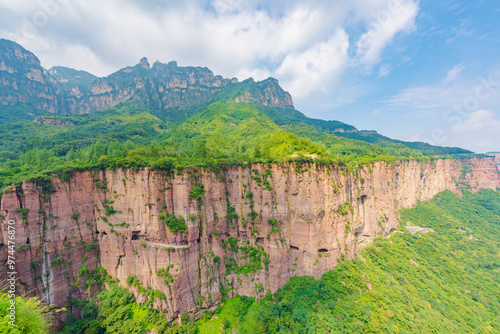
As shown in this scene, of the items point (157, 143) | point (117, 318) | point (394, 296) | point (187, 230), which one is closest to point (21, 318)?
point (187, 230)

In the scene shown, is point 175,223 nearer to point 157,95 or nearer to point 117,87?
point 157,95

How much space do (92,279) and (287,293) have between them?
29427 millimetres

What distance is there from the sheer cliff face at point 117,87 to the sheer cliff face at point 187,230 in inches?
4089

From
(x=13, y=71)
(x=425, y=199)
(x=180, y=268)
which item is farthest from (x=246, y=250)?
(x=13, y=71)

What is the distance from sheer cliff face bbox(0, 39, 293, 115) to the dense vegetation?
1243 cm

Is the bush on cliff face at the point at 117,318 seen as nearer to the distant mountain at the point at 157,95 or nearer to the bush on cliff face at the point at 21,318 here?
the bush on cliff face at the point at 21,318

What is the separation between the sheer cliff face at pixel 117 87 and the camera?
114m

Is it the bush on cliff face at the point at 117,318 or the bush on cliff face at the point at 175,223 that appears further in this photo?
the bush on cliff face at the point at 175,223

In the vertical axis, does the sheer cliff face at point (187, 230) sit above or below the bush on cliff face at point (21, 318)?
below

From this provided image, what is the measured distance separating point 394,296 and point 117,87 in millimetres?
183818

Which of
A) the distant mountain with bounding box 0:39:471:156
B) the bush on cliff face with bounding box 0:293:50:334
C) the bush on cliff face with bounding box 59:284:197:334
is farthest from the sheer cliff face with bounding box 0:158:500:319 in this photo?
the distant mountain with bounding box 0:39:471:156

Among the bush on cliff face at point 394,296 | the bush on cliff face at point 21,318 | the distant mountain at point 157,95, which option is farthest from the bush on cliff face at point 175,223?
the distant mountain at point 157,95

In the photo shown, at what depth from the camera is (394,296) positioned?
33812 mm

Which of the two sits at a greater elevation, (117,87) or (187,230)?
(117,87)
